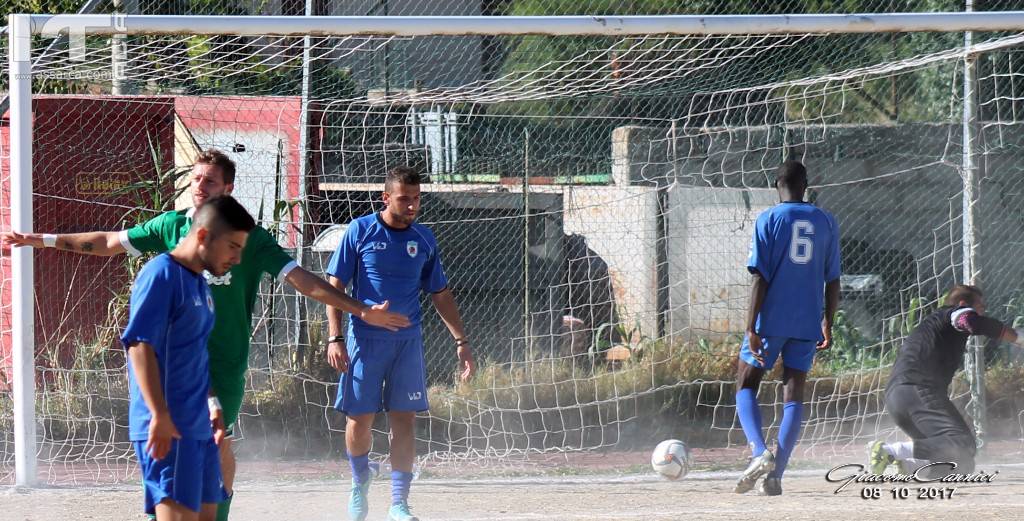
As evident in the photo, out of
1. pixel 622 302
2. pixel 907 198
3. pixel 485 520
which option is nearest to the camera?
pixel 485 520

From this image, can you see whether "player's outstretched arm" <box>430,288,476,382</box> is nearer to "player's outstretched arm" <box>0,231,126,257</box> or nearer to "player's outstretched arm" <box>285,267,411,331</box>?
"player's outstretched arm" <box>285,267,411,331</box>

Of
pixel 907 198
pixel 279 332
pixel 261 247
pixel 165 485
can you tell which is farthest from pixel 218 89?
pixel 907 198

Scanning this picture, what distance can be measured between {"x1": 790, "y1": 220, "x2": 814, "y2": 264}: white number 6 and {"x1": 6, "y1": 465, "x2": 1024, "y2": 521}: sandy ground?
54.4 inches

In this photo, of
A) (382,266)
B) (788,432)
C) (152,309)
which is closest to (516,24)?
(382,266)

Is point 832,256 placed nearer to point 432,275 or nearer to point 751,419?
point 751,419

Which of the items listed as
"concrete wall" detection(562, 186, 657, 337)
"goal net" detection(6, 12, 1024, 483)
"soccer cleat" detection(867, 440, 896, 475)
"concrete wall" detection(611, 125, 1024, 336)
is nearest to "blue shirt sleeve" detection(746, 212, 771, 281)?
"soccer cleat" detection(867, 440, 896, 475)

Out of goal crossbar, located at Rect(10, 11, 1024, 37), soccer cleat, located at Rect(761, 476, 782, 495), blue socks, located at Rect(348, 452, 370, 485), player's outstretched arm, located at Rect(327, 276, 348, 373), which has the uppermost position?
goal crossbar, located at Rect(10, 11, 1024, 37)

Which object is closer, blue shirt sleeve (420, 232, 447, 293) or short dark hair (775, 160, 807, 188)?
blue shirt sleeve (420, 232, 447, 293)

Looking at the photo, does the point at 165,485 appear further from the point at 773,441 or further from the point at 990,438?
the point at 990,438

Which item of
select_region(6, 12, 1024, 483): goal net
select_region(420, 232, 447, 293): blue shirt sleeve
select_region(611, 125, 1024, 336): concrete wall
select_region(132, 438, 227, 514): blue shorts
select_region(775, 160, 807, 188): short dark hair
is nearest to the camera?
select_region(132, 438, 227, 514): blue shorts

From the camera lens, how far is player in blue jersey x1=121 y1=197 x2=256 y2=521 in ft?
11.8

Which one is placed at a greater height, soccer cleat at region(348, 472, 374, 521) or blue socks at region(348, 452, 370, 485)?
blue socks at region(348, 452, 370, 485)

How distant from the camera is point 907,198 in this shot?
11094mm

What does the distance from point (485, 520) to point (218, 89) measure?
4500 millimetres
